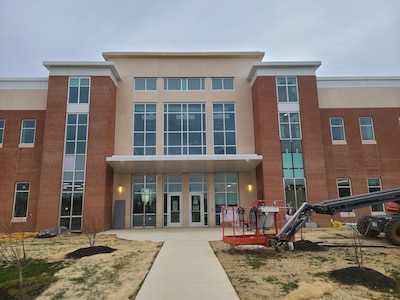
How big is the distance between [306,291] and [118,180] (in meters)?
16.3

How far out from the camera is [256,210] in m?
10.6

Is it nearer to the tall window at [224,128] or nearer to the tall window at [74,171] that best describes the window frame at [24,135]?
the tall window at [74,171]

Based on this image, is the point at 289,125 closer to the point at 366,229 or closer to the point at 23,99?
the point at 366,229

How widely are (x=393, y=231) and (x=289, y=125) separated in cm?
940

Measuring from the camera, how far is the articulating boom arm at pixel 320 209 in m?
9.85

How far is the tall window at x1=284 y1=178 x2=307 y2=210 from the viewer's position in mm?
18500

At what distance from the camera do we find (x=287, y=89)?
65.4 ft

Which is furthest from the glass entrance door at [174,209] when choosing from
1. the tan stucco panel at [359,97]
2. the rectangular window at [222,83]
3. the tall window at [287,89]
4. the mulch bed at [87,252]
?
the tan stucco panel at [359,97]

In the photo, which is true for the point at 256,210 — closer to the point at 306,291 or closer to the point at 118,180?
the point at 306,291

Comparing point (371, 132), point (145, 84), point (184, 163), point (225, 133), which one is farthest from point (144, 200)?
point (371, 132)

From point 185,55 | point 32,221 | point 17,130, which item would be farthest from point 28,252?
point 185,55

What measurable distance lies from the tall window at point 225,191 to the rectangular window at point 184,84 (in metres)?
6.56

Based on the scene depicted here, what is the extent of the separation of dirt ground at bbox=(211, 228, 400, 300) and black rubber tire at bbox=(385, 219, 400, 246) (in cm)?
30

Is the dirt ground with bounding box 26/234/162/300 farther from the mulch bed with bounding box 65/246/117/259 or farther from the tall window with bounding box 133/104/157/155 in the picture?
the tall window with bounding box 133/104/157/155
